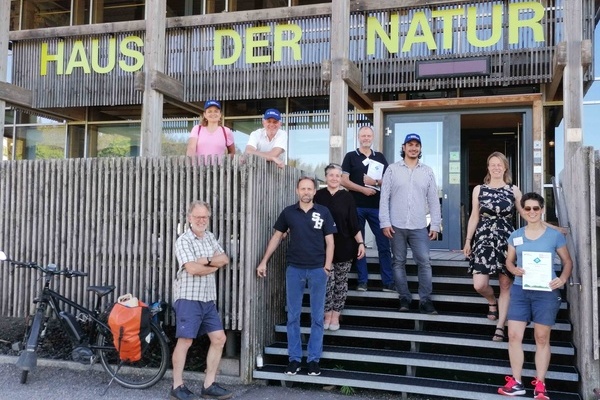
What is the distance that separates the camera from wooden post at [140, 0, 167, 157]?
30.3 ft

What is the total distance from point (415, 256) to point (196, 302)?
230 cm

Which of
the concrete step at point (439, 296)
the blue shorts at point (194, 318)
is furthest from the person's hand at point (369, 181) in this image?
the blue shorts at point (194, 318)

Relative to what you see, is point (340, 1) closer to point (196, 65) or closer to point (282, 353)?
point (196, 65)

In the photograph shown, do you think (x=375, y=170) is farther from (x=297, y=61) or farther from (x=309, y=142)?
(x=309, y=142)

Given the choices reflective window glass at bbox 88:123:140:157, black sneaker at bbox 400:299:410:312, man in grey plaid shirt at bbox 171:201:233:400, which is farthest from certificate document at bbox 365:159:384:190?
reflective window glass at bbox 88:123:140:157

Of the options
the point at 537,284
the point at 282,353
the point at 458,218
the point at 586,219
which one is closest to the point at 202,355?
the point at 282,353

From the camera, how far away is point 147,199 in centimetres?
627

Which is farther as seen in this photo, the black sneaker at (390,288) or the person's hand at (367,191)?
the person's hand at (367,191)

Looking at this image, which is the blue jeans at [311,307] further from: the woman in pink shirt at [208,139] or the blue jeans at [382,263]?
the woman in pink shirt at [208,139]

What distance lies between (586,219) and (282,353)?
10.3 feet

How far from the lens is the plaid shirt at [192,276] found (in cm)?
520

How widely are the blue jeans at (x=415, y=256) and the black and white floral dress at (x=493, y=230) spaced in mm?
556

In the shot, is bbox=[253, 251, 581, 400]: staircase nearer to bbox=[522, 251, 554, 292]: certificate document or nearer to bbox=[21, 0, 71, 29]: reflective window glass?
bbox=[522, 251, 554, 292]: certificate document

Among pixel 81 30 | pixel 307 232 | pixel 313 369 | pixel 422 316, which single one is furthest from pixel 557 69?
pixel 81 30
